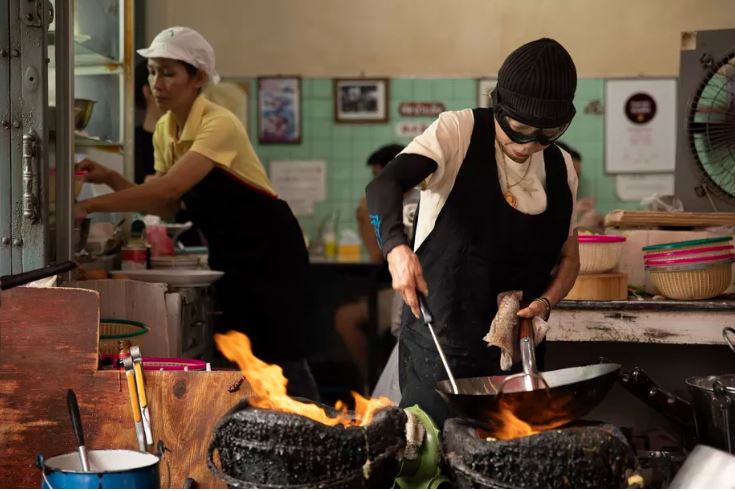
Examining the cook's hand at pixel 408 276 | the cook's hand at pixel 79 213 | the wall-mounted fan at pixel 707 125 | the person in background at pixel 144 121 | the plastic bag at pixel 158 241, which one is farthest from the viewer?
the person in background at pixel 144 121

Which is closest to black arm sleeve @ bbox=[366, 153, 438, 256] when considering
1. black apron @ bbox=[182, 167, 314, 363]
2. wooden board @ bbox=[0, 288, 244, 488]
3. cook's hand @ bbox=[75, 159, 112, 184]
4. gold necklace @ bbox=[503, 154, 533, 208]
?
gold necklace @ bbox=[503, 154, 533, 208]

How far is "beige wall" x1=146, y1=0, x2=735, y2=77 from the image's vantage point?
7.54 metres

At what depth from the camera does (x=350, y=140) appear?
25.0 ft

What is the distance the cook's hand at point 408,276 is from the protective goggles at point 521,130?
1.87 ft

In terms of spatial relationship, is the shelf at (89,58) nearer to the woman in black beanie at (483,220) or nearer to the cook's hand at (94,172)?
the cook's hand at (94,172)

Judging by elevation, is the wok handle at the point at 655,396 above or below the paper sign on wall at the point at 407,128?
below

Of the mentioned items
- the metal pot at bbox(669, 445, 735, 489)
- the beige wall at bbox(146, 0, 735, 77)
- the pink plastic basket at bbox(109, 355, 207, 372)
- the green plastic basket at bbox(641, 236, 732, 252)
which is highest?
the beige wall at bbox(146, 0, 735, 77)

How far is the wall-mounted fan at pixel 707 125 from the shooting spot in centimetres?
382

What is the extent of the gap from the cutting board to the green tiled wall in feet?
14.1

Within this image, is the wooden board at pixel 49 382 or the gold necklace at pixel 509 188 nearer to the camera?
the wooden board at pixel 49 382

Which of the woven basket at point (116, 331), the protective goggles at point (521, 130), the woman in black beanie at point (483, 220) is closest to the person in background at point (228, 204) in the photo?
the woven basket at point (116, 331)

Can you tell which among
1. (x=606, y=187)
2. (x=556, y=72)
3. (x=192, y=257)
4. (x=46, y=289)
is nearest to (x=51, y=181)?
(x=46, y=289)

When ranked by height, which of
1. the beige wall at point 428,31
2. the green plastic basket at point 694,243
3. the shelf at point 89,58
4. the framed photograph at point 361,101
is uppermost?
the beige wall at point 428,31

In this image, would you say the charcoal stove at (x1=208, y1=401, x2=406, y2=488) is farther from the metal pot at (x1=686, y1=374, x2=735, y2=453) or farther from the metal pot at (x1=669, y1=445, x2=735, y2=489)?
the metal pot at (x1=686, y1=374, x2=735, y2=453)
